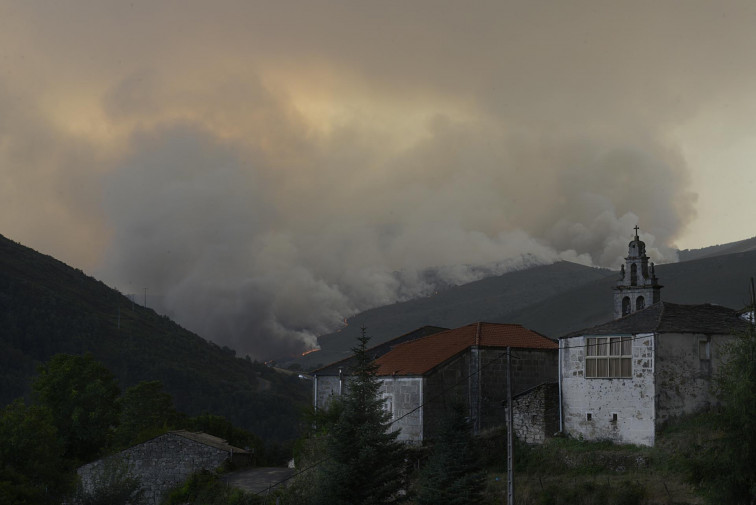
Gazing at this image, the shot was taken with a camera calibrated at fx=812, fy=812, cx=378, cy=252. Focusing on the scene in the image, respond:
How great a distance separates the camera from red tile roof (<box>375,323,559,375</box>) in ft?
139

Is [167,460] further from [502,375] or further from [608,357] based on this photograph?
[608,357]

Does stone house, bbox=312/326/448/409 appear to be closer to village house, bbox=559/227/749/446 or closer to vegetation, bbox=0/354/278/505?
vegetation, bbox=0/354/278/505

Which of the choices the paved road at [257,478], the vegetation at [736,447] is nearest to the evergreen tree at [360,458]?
the paved road at [257,478]

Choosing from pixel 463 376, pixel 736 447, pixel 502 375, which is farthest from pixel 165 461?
pixel 736 447

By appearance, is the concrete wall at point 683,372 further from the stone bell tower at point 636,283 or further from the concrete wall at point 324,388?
the concrete wall at point 324,388

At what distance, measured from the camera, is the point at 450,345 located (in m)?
44.1

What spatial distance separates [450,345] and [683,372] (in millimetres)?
13516

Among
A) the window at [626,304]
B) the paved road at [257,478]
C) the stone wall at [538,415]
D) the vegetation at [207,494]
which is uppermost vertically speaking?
the window at [626,304]

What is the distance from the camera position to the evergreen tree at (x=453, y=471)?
29.0 meters

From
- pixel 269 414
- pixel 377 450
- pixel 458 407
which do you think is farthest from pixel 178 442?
pixel 269 414

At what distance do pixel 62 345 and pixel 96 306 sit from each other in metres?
23.4

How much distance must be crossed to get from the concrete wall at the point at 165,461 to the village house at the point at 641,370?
18349 mm

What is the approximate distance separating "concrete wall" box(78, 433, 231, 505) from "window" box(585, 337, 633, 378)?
19.1 metres

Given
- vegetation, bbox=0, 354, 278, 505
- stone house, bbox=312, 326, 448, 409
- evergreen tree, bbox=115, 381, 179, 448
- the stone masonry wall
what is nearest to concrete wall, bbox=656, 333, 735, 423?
the stone masonry wall
